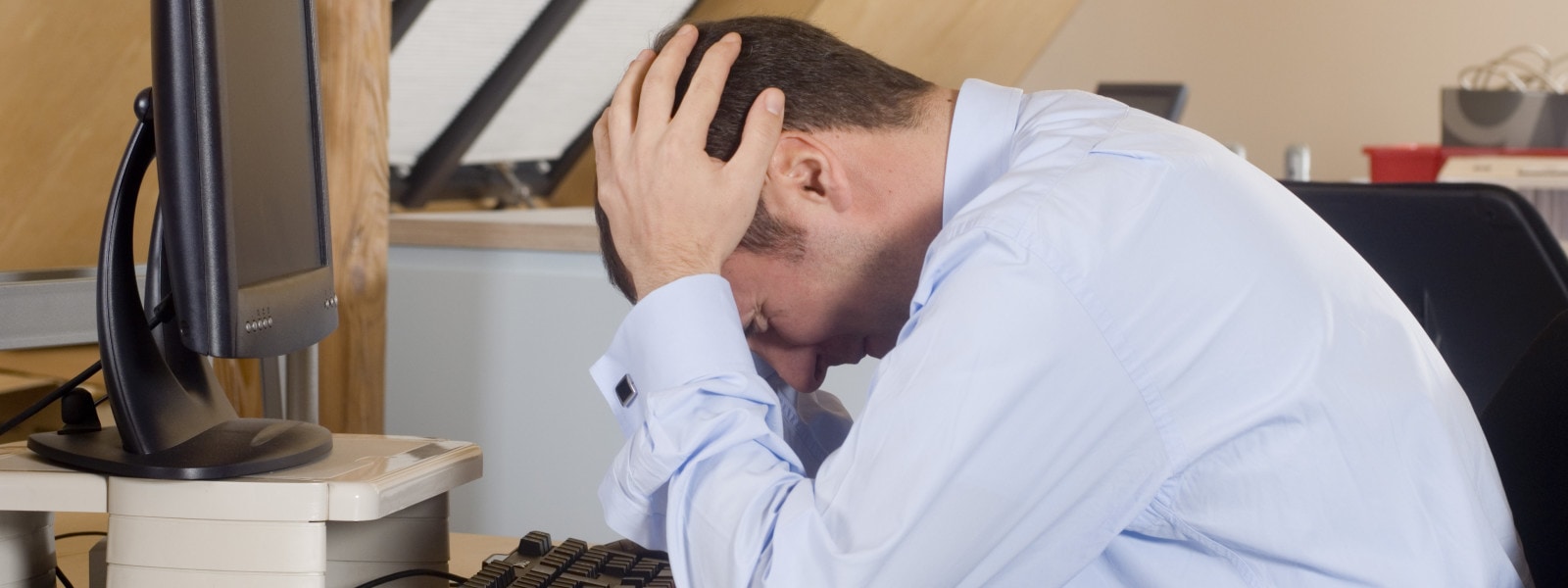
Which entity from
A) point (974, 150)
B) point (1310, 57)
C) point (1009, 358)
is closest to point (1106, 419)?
point (1009, 358)

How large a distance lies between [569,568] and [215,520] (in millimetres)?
255

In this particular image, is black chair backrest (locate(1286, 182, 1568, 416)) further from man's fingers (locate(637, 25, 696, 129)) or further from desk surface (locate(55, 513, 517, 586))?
desk surface (locate(55, 513, 517, 586))

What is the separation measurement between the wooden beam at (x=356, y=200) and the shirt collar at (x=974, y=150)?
0.97 meters

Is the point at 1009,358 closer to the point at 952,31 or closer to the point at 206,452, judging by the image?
the point at 206,452

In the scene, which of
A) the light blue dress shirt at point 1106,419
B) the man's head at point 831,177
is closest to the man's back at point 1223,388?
the light blue dress shirt at point 1106,419

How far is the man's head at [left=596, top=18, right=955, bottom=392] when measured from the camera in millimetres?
944

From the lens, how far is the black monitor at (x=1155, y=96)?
140 inches

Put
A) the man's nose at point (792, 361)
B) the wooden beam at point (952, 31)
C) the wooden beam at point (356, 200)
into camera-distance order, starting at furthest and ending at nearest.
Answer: the wooden beam at point (952, 31) < the wooden beam at point (356, 200) < the man's nose at point (792, 361)

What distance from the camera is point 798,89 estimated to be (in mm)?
949

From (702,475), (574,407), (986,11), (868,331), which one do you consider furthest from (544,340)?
(986,11)

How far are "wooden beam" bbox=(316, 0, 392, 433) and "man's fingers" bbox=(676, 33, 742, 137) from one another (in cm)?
87

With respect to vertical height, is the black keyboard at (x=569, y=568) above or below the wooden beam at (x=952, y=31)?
below

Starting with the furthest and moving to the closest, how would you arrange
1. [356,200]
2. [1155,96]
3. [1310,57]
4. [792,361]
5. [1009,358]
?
[1310,57] → [1155,96] → [356,200] → [792,361] → [1009,358]

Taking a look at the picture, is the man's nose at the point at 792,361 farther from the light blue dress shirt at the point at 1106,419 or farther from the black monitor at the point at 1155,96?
the black monitor at the point at 1155,96
